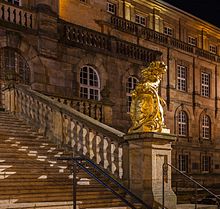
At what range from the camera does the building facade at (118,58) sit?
706 inches

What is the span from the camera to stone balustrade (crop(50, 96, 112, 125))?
48.7ft

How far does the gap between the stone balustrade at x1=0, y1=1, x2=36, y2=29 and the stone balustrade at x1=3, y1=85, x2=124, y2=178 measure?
13.6 feet

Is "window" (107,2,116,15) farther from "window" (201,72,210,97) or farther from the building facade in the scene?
"window" (201,72,210,97)

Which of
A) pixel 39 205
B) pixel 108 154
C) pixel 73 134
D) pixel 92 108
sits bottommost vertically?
pixel 39 205

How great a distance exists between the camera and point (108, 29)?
24578mm

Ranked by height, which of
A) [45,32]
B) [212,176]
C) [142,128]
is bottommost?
[212,176]

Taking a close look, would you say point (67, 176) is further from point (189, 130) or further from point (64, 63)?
point (189, 130)

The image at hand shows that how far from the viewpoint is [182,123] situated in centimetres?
2992

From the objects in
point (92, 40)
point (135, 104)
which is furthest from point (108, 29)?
point (135, 104)

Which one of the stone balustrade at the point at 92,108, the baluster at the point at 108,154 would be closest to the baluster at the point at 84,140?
the baluster at the point at 108,154

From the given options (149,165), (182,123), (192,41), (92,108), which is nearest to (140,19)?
(192,41)

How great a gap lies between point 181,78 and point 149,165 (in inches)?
854

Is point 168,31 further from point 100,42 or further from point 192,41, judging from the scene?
point 100,42

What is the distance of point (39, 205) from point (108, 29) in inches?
702
